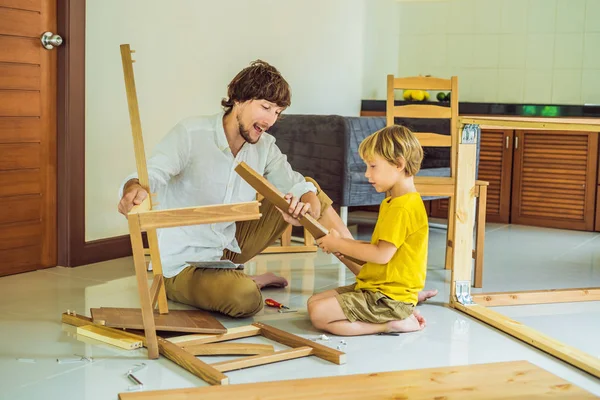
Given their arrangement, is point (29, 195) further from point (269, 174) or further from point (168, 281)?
point (269, 174)

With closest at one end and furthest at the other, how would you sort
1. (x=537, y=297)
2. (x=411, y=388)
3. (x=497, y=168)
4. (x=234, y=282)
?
(x=411, y=388) < (x=234, y=282) < (x=537, y=297) < (x=497, y=168)

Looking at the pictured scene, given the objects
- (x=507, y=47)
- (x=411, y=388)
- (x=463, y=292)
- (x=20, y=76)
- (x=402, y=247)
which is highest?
(x=507, y=47)

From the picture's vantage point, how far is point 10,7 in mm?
3645

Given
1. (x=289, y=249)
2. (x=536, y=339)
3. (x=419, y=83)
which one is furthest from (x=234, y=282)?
(x=419, y=83)

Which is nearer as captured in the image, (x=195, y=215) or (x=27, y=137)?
(x=195, y=215)

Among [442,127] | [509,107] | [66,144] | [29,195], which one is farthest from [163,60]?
[509,107]

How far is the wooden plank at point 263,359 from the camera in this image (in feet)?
8.09

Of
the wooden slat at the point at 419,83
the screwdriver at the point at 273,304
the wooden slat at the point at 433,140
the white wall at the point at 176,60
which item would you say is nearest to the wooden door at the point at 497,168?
the white wall at the point at 176,60

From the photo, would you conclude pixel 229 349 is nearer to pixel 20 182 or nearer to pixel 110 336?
pixel 110 336

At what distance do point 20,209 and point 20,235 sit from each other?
12 centimetres

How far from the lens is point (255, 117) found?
3.05 meters

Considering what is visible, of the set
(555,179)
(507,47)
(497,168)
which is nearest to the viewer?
(555,179)

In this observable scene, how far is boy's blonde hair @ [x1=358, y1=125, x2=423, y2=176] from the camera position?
2865 mm

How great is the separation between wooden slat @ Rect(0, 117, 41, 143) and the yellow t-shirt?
1781mm
